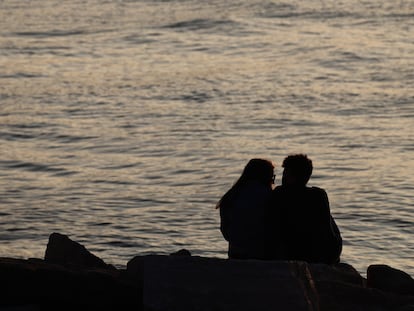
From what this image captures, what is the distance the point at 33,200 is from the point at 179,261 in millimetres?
9374

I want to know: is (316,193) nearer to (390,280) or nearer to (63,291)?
(390,280)

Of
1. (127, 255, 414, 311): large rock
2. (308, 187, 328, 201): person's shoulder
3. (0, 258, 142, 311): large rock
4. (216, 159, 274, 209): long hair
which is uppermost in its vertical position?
(216, 159, 274, 209): long hair

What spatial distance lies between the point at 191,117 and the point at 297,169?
44.5ft

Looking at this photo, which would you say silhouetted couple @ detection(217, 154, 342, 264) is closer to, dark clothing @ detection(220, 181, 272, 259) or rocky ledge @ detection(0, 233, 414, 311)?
dark clothing @ detection(220, 181, 272, 259)

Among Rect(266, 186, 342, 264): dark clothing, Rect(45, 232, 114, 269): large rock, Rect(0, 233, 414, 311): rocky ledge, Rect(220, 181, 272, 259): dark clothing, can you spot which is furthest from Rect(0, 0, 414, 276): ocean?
Rect(0, 233, 414, 311): rocky ledge

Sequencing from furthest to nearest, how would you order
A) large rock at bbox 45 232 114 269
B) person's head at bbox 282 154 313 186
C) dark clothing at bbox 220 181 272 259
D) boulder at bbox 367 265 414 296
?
large rock at bbox 45 232 114 269, boulder at bbox 367 265 414 296, dark clothing at bbox 220 181 272 259, person's head at bbox 282 154 313 186

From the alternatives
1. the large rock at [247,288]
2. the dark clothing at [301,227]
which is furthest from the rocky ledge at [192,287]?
the dark clothing at [301,227]

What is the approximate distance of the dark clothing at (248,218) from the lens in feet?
34.9

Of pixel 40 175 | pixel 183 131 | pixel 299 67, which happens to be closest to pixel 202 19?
pixel 299 67

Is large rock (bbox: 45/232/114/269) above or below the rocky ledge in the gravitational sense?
below

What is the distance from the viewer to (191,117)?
24078mm

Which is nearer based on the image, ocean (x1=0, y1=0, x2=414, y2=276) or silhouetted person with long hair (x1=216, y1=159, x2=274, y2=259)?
silhouetted person with long hair (x1=216, y1=159, x2=274, y2=259)

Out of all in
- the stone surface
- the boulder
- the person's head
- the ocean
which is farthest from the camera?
the ocean

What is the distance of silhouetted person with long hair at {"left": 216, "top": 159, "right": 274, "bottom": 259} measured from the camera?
1066cm
